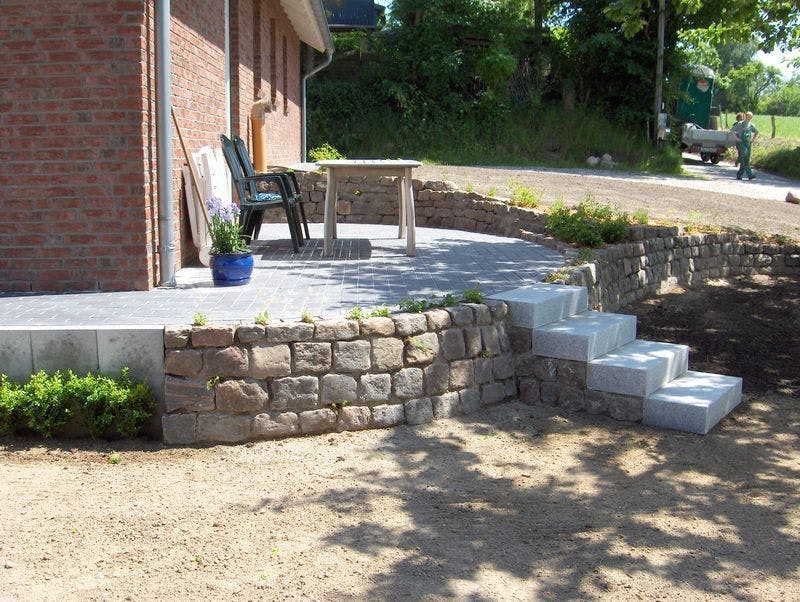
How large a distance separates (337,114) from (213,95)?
13.2 metres

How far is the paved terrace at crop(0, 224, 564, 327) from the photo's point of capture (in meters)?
5.05

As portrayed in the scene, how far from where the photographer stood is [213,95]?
8.06m

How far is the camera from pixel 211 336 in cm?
457

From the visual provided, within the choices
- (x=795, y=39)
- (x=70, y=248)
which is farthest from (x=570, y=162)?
(x=70, y=248)

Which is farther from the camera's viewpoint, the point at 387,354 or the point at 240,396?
the point at 387,354

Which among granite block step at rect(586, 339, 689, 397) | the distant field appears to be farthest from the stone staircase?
the distant field

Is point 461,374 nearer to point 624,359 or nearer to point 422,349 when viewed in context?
point 422,349

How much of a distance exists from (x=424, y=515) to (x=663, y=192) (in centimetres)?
1183

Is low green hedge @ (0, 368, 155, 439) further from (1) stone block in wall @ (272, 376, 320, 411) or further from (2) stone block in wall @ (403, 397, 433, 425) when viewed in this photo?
(2) stone block in wall @ (403, 397, 433, 425)

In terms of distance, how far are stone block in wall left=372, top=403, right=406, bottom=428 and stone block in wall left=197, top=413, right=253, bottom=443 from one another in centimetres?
73

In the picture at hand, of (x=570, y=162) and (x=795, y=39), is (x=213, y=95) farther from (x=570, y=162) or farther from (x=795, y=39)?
(x=570, y=162)

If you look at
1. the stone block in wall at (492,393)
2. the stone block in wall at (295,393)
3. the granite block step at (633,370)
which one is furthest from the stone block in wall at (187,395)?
the granite block step at (633,370)

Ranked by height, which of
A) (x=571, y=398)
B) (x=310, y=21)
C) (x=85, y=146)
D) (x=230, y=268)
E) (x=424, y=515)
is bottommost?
(x=424, y=515)

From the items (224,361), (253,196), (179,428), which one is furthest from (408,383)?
(253,196)
